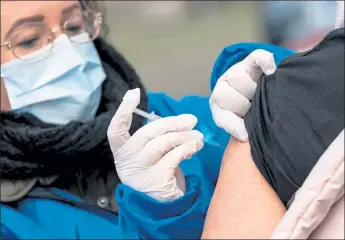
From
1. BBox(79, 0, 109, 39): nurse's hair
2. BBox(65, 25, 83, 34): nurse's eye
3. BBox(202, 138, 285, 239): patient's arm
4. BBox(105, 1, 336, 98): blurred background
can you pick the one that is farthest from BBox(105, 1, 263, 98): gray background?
BBox(202, 138, 285, 239): patient's arm

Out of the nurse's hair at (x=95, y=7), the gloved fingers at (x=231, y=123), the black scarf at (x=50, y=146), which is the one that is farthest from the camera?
the nurse's hair at (x=95, y=7)

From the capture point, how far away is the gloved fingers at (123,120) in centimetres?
114

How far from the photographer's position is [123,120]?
1.18m

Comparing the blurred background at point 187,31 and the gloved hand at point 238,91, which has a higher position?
the gloved hand at point 238,91

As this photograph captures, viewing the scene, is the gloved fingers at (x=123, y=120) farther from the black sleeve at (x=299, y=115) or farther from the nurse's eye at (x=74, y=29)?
the nurse's eye at (x=74, y=29)

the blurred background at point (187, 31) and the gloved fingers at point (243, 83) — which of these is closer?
the gloved fingers at point (243, 83)

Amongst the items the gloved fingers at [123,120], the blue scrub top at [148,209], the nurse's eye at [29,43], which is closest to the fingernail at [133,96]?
the gloved fingers at [123,120]

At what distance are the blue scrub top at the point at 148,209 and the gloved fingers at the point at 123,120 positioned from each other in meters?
0.11

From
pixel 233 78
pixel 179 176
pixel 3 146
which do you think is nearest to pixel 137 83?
pixel 3 146

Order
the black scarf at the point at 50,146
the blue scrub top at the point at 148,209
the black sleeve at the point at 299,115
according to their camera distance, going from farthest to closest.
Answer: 1. the black scarf at the point at 50,146
2. the blue scrub top at the point at 148,209
3. the black sleeve at the point at 299,115

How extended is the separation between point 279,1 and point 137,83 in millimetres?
1170

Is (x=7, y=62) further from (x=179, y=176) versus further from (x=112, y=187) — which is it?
(x=179, y=176)

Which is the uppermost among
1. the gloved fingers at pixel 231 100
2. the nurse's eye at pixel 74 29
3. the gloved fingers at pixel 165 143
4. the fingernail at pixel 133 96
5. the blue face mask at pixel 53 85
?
the fingernail at pixel 133 96

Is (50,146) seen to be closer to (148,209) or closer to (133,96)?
(148,209)
